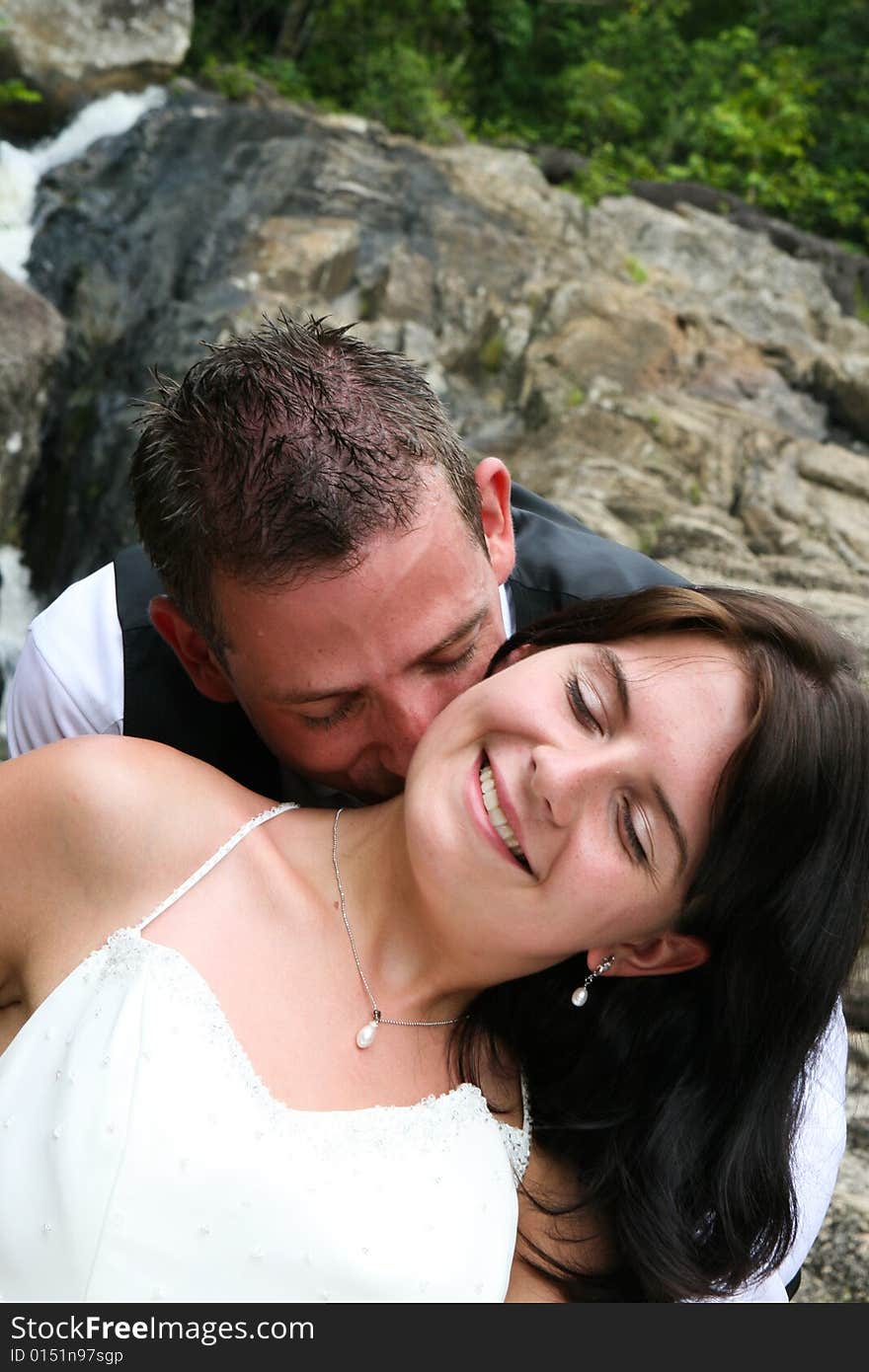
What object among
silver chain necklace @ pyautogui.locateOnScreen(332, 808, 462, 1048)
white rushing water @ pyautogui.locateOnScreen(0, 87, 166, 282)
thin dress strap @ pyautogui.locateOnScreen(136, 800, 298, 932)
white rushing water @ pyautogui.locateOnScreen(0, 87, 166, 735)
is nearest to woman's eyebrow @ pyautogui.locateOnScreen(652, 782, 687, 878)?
silver chain necklace @ pyautogui.locateOnScreen(332, 808, 462, 1048)

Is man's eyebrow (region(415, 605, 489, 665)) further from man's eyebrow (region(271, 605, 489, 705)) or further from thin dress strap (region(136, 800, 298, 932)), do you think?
thin dress strap (region(136, 800, 298, 932))

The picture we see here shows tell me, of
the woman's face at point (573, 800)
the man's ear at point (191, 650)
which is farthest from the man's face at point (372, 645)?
the woman's face at point (573, 800)

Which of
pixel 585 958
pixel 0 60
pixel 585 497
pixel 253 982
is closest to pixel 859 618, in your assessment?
pixel 585 497

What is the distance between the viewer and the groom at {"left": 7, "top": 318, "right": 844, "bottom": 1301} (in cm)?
267

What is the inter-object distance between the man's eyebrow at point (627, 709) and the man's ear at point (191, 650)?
92 cm

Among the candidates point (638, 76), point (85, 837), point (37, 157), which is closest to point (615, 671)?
point (85, 837)

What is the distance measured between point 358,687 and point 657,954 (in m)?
0.80

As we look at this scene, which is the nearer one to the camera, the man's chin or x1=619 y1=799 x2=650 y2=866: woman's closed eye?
x1=619 y1=799 x2=650 y2=866: woman's closed eye

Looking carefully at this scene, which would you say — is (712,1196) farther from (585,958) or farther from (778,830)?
(778,830)

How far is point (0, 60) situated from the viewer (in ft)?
37.1

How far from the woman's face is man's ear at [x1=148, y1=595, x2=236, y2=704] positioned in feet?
2.53

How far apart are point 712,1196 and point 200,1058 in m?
1.12

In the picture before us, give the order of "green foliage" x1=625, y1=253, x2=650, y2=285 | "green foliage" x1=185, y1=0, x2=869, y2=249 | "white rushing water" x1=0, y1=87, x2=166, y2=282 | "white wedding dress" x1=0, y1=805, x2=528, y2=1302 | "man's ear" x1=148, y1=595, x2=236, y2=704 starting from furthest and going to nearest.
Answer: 1. "green foliage" x1=185, y1=0, x2=869, y2=249
2. "green foliage" x1=625, y1=253, x2=650, y2=285
3. "white rushing water" x1=0, y1=87, x2=166, y2=282
4. "man's ear" x1=148, y1=595, x2=236, y2=704
5. "white wedding dress" x1=0, y1=805, x2=528, y2=1302

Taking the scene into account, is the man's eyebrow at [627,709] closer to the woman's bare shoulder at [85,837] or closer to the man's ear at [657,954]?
the man's ear at [657,954]
